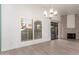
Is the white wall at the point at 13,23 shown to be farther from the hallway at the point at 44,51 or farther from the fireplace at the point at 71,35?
the fireplace at the point at 71,35

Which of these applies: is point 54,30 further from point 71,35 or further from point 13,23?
point 13,23

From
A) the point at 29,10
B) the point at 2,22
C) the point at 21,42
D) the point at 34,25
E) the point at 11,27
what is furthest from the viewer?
the point at 34,25

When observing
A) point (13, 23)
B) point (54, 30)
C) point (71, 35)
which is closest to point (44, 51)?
point (13, 23)

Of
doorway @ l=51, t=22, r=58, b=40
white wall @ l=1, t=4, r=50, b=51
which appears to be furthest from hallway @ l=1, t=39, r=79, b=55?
doorway @ l=51, t=22, r=58, b=40

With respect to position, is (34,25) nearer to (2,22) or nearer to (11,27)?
(11,27)

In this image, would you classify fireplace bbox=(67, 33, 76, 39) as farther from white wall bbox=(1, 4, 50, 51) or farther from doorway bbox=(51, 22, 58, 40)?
white wall bbox=(1, 4, 50, 51)

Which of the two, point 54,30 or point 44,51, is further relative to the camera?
point 54,30

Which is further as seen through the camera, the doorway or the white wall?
the doorway

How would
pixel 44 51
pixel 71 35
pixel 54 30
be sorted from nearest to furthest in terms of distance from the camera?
pixel 44 51, pixel 54 30, pixel 71 35

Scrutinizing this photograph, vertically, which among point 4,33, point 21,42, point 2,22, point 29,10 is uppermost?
point 29,10

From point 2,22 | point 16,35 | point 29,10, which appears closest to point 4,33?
point 2,22

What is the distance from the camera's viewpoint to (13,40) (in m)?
7.43

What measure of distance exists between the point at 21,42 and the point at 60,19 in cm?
792

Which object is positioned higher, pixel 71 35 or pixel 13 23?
pixel 13 23
